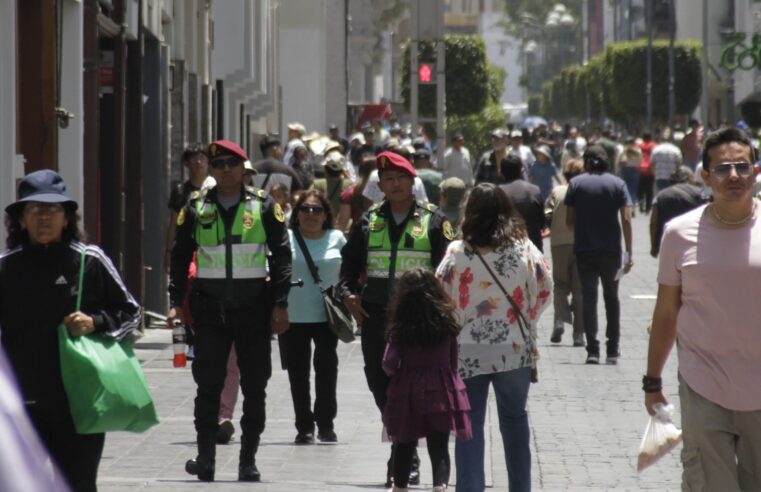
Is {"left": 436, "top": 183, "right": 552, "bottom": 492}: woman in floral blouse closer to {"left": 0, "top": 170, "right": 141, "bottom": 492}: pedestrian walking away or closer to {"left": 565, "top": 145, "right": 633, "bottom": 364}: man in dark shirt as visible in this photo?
{"left": 0, "top": 170, "right": 141, "bottom": 492}: pedestrian walking away

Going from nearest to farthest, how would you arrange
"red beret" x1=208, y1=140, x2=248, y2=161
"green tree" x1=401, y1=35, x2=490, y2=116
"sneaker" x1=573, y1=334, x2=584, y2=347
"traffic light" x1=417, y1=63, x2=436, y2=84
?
"red beret" x1=208, y1=140, x2=248, y2=161, "sneaker" x1=573, y1=334, x2=584, y2=347, "traffic light" x1=417, y1=63, x2=436, y2=84, "green tree" x1=401, y1=35, x2=490, y2=116

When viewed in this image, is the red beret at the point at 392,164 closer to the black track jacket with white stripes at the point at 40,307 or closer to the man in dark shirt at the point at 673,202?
the black track jacket with white stripes at the point at 40,307

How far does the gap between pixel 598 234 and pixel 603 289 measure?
0.47 m

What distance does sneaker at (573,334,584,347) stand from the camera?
1716 cm

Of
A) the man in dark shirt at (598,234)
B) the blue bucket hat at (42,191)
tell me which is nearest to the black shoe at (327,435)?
the blue bucket hat at (42,191)

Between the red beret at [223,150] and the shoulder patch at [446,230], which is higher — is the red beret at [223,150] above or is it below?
above

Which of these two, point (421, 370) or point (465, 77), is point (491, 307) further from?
point (465, 77)

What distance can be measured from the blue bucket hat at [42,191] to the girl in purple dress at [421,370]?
188cm

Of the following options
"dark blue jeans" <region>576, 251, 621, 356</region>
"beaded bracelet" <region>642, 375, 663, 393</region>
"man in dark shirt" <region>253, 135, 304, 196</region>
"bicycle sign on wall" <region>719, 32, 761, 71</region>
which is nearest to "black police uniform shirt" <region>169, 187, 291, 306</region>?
"beaded bracelet" <region>642, 375, 663, 393</region>

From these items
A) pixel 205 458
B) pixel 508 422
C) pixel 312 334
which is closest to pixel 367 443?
pixel 312 334

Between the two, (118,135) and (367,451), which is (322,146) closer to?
(118,135)

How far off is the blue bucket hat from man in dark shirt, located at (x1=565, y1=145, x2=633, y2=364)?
9.02 meters

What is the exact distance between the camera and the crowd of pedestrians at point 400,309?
6.22 metres

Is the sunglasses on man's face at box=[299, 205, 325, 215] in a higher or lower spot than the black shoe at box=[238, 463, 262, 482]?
higher
